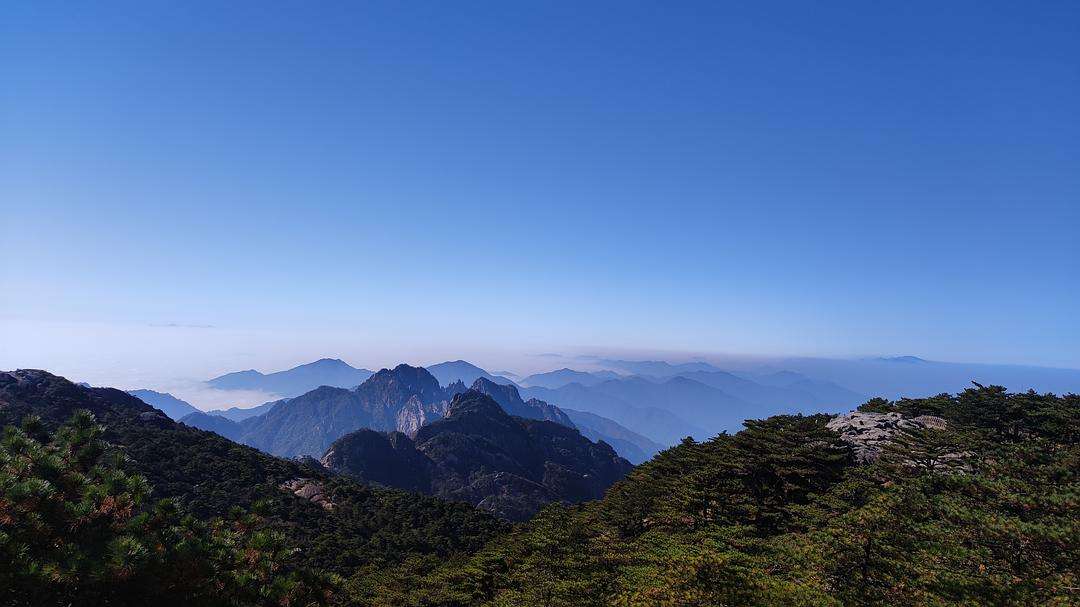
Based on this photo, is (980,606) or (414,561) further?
(414,561)

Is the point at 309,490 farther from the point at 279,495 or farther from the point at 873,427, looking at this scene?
the point at 873,427

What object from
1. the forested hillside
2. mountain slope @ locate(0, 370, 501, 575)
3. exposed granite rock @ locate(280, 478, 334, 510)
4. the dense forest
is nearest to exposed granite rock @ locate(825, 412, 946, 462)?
the dense forest

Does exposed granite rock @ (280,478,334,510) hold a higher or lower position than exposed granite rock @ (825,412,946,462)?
lower

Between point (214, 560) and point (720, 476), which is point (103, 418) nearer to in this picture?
point (214, 560)

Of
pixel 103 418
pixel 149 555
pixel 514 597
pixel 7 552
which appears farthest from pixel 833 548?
pixel 103 418

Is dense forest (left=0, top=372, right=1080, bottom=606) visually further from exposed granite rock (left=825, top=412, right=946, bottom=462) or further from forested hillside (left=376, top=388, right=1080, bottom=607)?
exposed granite rock (left=825, top=412, right=946, bottom=462)
